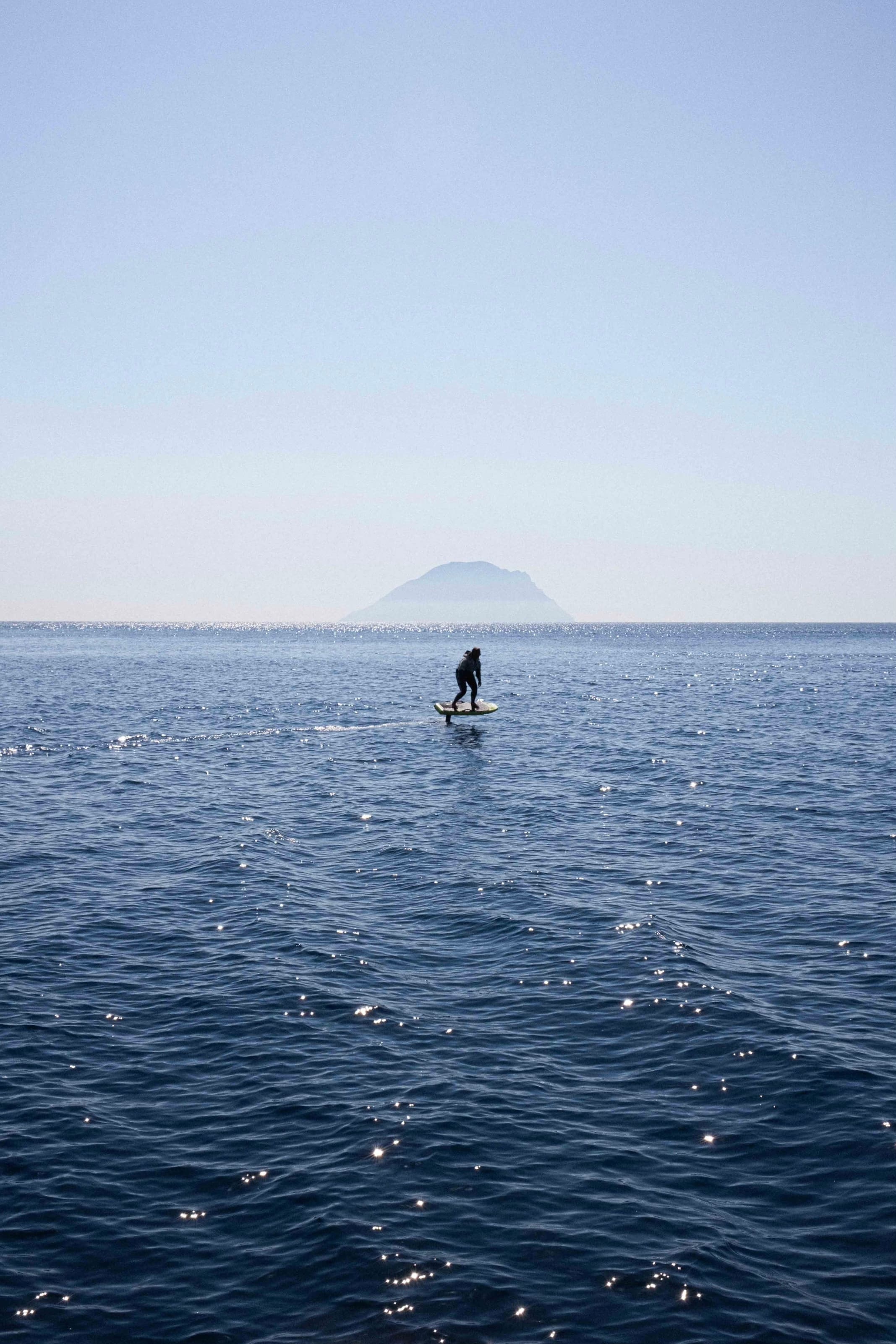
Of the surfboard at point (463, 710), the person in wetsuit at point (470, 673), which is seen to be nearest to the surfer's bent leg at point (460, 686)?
the person in wetsuit at point (470, 673)

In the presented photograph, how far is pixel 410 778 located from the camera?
3703cm

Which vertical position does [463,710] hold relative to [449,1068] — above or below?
above

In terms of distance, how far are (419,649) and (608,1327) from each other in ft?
600

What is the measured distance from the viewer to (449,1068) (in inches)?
515

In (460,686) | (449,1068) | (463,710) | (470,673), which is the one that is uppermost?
(470,673)

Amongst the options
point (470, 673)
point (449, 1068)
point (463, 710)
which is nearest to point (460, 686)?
point (470, 673)

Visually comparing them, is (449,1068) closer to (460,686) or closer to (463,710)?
(460,686)

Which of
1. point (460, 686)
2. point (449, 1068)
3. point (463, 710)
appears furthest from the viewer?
point (463, 710)

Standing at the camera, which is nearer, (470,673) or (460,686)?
(470,673)

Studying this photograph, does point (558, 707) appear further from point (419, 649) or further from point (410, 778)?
point (419, 649)

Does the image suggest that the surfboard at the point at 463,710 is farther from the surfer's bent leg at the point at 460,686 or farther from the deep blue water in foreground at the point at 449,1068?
the deep blue water in foreground at the point at 449,1068

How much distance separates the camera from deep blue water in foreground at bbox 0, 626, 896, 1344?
8.97m

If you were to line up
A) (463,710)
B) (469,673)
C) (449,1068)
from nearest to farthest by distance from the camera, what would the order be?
(449,1068), (469,673), (463,710)

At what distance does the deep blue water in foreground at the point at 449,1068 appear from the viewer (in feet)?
29.4
